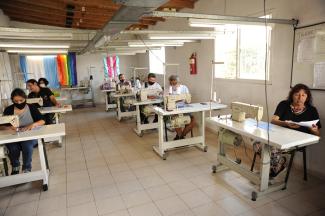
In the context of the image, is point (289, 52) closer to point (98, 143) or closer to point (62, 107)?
point (98, 143)

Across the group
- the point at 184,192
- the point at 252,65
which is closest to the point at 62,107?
the point at 184,192

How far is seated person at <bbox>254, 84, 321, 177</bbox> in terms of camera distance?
8.41 feet

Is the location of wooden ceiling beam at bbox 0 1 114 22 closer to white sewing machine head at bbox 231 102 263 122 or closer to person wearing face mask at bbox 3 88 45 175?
person wearing face mask at bbox 3 88 45 175

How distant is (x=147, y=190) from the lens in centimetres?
267

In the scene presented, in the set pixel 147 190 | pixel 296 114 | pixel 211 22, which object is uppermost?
pixel 211 22

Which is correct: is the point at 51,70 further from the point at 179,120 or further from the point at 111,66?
the point at 179,120

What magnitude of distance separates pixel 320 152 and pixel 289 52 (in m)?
1.37

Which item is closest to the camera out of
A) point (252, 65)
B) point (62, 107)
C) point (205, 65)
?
point (252, 65)

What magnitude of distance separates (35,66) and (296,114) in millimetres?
8416

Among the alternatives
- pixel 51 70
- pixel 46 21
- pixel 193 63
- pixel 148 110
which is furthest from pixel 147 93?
pixel 51 70

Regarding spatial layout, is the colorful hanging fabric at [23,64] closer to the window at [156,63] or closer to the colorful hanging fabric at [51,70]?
the colorful hanging fabric at [51,70]

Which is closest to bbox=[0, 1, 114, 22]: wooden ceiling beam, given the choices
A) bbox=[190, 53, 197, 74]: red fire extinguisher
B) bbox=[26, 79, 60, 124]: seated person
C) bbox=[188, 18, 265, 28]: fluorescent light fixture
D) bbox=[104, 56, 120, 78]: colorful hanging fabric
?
bbox=[26, 79, 60, 124]: seated person

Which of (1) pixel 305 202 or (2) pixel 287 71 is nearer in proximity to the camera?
(1) pixel 305 202

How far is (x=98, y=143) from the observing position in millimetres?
4434
